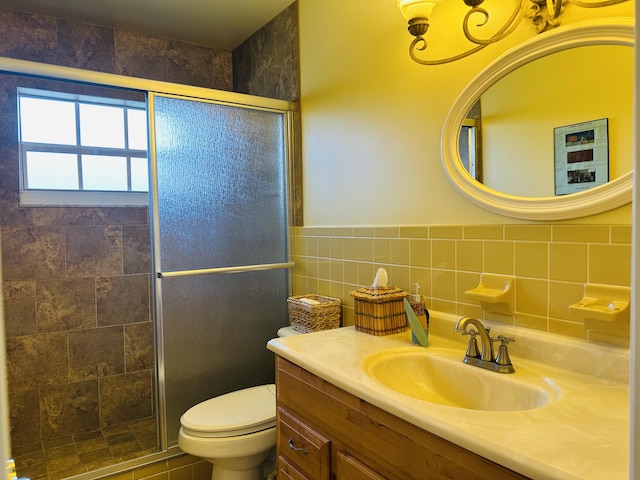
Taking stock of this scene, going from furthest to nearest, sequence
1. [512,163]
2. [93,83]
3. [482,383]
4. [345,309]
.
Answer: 1. [345,309]
2. [93,83]
3. [512,163]
4. [482,383]

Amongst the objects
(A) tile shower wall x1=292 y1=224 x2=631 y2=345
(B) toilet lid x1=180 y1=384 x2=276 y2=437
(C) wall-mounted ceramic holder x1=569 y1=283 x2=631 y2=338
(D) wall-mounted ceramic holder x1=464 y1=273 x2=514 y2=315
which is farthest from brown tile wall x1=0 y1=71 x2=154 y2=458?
(C) wall-mounted ceramic holder x1=569 y1=283 x2=631 y2=338

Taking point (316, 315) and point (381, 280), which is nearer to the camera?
point (381, 280)

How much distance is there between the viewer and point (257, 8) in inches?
100.0

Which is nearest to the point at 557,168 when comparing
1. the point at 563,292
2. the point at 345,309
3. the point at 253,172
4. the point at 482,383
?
the point at 563,292

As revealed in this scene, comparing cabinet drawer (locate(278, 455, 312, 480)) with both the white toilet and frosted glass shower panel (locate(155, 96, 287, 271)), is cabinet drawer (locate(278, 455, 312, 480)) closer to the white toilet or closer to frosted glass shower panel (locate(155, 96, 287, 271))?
the white toilet

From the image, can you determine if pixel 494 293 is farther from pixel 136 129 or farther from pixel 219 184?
pixel 136 129

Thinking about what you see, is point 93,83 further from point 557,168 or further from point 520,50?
point 557,168

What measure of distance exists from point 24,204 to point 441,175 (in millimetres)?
2349

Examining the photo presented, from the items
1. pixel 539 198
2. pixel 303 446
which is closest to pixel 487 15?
pixel 539 198

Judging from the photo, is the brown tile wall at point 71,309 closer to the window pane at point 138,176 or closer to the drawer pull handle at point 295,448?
the window pane at point 138,176

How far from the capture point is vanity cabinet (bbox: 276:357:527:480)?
35.7 inches

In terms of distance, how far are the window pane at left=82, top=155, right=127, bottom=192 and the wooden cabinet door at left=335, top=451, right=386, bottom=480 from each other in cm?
234

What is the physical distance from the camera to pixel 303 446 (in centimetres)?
138

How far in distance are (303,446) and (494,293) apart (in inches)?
30.3
